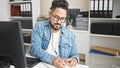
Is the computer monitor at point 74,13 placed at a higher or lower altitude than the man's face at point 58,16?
higher

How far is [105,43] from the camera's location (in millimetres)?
2838

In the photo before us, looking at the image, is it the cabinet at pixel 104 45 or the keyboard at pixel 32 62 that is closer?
the keyboard at pixel 32 62

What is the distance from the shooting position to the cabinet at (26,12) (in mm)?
3197

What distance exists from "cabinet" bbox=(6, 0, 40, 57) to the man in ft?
5.33

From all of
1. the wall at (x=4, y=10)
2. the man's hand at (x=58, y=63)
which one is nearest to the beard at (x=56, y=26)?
the man's hand at (x=58, y=63)

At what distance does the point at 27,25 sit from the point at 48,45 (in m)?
1.86

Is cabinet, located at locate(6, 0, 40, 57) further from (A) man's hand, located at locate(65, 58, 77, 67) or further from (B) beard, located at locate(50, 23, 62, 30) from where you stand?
(A) man's hand, located at locate(65, 58, 77, 67)

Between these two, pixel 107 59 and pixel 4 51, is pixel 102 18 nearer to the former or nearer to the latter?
pixel 107 59

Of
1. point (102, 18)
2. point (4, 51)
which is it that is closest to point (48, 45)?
point (4, 51)

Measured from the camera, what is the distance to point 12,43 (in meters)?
0.90

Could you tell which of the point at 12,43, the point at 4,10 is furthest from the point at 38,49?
the point at 4,10

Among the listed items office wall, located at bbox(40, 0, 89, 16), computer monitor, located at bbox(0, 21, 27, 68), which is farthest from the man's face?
office wall, located at bbox(40, 0, 89, 16)

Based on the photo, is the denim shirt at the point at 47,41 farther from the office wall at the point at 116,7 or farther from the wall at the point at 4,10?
the wall at the point at 4,10

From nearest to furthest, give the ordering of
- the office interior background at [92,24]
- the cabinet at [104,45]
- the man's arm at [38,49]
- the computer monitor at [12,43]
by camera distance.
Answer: the computer monitor at [12,43] < the man's arm at [38,49] < the office interior background at [92,24] < the cabinet at [104,45]
